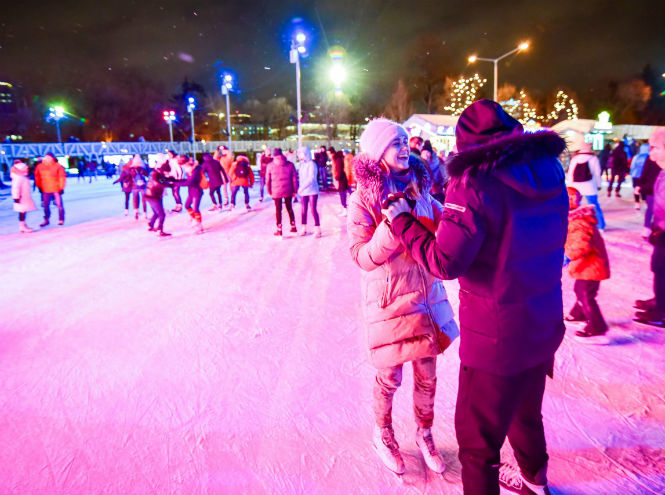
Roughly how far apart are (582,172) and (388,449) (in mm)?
6463

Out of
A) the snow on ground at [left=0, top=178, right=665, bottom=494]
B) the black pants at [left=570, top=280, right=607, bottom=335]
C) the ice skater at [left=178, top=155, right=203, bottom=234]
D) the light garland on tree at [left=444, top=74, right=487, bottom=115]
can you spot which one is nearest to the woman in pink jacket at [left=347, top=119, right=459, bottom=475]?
the snow on ground at [left=0, top=178, right=665, bottom=494]

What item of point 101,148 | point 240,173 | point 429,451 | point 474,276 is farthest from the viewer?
point 101,148

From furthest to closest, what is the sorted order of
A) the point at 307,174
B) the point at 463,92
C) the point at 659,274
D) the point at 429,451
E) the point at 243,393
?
the point at 463,92
the point at 307,174
the point at 659,274
the point at 243,393
the point at 429,451

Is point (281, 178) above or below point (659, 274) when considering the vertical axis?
above

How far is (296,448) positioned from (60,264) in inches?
231

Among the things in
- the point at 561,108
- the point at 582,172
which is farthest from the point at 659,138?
the point at 561,108

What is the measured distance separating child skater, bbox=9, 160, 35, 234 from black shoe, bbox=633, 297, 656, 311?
432 inches

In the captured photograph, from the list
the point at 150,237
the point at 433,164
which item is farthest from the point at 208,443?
the point at 150,237

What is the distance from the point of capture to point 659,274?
3.77m

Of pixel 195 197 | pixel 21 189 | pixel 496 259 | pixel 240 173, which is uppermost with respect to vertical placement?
pixel 240 173

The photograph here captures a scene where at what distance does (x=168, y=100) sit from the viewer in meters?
58.4

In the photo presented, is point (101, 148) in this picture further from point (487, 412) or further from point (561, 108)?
→ point (561, 108)

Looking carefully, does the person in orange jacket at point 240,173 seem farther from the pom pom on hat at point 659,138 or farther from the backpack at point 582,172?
the pom pom on hat at point 659,138

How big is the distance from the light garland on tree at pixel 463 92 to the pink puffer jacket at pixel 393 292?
43794 mm
